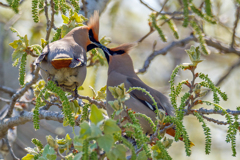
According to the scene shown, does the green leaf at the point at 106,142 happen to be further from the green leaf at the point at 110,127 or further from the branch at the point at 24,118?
the branch at the point at 24,118

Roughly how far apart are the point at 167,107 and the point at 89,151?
1.79 meters

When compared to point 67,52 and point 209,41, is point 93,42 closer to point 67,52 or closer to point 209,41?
point 67,52

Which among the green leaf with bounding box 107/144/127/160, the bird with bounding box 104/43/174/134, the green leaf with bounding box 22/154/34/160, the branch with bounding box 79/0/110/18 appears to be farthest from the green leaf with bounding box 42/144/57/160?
the branch with bounding box 79/0/110/18

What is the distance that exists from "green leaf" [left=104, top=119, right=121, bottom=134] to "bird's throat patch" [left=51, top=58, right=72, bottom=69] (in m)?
1.17

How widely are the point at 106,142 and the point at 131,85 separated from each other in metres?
1.85

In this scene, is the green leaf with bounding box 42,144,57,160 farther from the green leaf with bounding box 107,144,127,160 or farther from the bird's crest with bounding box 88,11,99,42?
the bird's crest with bounding box 88,11,99,42

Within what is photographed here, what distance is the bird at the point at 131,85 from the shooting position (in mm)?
2943

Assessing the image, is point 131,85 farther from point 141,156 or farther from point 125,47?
point 141,156

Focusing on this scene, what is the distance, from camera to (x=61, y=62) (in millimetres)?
2438

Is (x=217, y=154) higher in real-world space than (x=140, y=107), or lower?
lower

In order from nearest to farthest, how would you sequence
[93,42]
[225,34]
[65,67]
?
[65,67] → [93,42] → [225,34]

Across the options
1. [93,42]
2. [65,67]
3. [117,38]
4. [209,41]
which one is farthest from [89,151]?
[117,38]

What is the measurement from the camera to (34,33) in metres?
4.93

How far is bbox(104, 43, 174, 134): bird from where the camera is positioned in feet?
9.66
